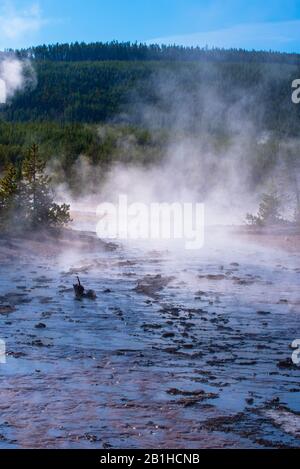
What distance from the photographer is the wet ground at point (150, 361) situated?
7066 mm

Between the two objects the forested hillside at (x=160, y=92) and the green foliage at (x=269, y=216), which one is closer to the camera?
the green foliage at (x=269, y=216)

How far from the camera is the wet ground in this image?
7.07m

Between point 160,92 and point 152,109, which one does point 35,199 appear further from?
point 160,92

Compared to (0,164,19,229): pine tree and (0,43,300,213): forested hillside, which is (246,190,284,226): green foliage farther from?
(0,43,300,213): forested hillside

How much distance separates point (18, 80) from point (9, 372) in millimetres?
143268

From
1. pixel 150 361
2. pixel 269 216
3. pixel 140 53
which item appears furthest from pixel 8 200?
pixel 140 53

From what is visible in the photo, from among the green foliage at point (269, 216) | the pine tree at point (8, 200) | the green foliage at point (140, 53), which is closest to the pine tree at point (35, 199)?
the pine tree at point (8, 200)

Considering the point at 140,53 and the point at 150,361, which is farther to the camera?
the point at 140,53

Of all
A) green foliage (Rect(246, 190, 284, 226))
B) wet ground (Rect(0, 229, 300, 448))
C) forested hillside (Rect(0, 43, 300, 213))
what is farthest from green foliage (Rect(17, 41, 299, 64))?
wet ground (Rect(0, 229, 300, 448))

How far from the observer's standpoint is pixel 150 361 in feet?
31.9

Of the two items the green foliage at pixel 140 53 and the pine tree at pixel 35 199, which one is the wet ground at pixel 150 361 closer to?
the pine tree at pixel 35 199

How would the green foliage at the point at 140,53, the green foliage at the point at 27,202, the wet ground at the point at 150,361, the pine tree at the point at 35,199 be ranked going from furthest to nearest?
the green foliage at the point at 140,53, the pine tree at the point at 35,199, the green foliage at the point at 27,202, the wet ground at the point at 150,361

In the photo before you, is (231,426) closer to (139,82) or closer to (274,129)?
(274,129)

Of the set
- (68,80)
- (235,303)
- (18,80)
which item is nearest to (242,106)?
(68,80)
